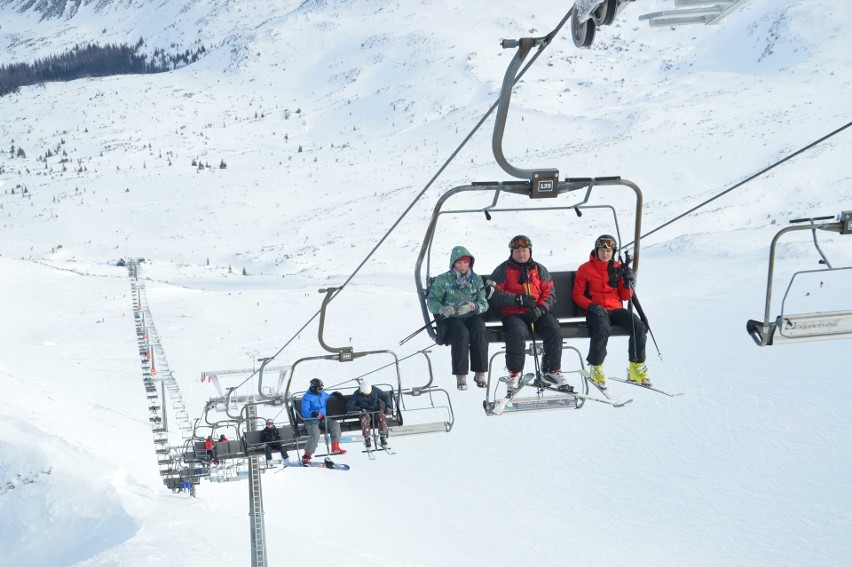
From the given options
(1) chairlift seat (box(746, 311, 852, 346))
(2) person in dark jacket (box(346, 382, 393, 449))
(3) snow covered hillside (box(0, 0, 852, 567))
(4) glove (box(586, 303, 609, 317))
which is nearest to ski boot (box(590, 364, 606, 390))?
(4) glove (box(586, 303, 609, 317))

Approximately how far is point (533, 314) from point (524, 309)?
0.37ft

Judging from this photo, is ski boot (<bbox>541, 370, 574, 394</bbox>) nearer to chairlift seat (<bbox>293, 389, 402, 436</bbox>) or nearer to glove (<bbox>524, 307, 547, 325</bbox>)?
glove (<bbox>524, 307, 547, 325</bbox>)

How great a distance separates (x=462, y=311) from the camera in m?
7.18

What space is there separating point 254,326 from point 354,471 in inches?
307

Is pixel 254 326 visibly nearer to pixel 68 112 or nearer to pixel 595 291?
pixel 595 291

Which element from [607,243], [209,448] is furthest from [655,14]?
[209,448]

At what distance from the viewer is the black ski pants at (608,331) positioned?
7199 millimetres

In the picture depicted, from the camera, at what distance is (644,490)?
12672mm

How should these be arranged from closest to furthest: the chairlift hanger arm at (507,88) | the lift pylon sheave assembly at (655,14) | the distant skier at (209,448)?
1. the lift pylon sheave assembly at (655,14)
2. the chairlift hanger arm at (507,88)
3. the distant skier at (209,448)

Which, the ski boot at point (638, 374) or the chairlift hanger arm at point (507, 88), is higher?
the chairlift hanger arm at point (507, 88)

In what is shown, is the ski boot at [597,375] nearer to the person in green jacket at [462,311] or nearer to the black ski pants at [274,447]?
the person in green jacket at [462,311]

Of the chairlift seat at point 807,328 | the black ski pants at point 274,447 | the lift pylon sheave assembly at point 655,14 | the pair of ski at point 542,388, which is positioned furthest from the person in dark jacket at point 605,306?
the black ski pants at point 274,447

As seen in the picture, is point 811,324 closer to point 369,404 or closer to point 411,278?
point 369,404

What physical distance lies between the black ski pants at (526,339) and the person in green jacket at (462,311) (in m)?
0.26
